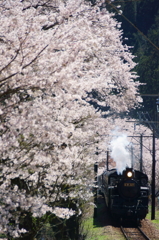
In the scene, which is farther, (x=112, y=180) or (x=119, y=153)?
(x=119, y=153)

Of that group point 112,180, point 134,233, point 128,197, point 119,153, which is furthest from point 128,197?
point 119,153

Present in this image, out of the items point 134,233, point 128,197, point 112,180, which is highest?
point 112,180

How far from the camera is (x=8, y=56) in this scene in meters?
5.09

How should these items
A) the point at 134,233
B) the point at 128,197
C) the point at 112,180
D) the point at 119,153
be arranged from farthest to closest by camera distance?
the point at 119,153
the point at 112,180
the point at 128,197
the point at 134,233

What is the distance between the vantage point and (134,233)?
52.5 feet

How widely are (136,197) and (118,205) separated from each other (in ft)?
3.11

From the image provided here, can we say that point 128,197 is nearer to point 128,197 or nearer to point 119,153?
point 128,197

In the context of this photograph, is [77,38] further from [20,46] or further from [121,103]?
[121,103]

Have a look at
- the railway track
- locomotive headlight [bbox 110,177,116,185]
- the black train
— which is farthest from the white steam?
the railway track

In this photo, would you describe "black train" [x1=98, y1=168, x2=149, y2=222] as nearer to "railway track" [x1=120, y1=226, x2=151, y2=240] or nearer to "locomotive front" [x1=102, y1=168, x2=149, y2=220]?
"locomotive front" [x1=102, y1=168, x2=149, y2=220]

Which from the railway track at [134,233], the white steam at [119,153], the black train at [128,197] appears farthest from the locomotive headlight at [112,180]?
the railway track at [134,233]

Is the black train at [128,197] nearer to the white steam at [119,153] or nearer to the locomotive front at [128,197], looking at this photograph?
the locomotive front at [128,197]

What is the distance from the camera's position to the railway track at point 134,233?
14805 mm

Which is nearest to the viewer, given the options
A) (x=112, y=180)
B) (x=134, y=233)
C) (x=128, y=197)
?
(x=134, y=233)
